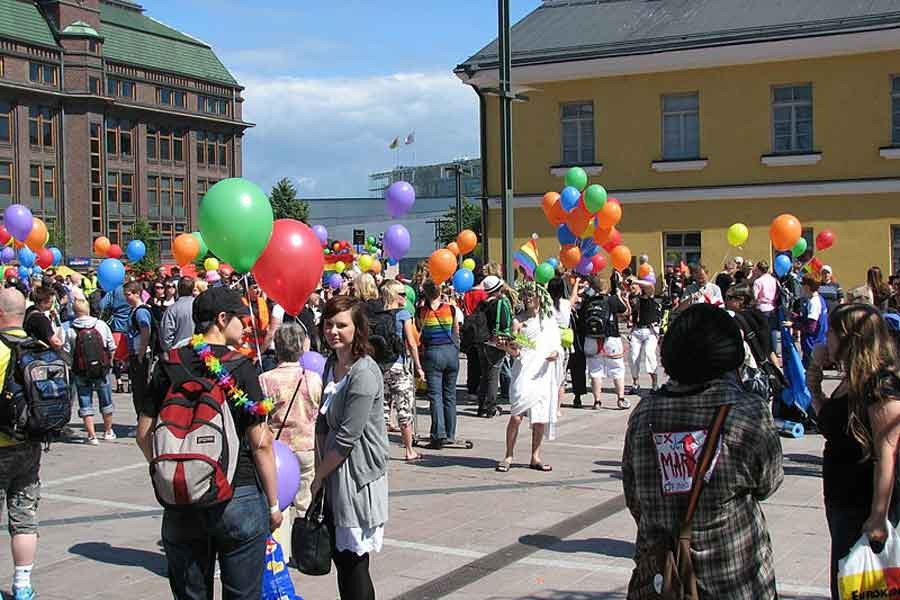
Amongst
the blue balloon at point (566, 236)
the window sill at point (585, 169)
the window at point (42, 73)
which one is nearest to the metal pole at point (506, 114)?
the blue balloon at point (566, 236)

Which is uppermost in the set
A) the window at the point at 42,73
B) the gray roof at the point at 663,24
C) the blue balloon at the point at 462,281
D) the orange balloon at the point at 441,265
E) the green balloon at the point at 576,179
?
the window at the point at 42,73

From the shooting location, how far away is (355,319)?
5.64m

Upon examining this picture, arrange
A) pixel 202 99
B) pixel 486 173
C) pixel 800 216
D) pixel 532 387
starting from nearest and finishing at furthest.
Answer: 1. pixel 532 387
2. pixel 800 216
3. pixel 486 173
4. pixel 202 99

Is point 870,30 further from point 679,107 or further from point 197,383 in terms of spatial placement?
point 197,383

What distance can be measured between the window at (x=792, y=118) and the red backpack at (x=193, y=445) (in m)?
24.9

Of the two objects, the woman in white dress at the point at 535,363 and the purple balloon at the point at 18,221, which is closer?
the woman in white dress at the point at 535,363

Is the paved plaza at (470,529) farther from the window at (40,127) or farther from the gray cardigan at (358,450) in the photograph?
the window at (40,127)

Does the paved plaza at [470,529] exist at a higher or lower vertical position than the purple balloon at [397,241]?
lower

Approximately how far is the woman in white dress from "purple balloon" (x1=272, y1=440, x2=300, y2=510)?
4.45 m

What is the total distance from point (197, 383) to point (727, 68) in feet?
82.1

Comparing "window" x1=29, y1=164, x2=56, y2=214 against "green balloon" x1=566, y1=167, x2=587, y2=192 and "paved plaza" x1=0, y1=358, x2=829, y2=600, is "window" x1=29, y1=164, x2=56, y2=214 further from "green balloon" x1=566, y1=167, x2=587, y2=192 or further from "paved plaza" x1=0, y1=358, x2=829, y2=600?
"paved plaza" x1=0, y1=358, x2=829, y2=600

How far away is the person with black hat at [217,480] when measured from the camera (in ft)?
15.1

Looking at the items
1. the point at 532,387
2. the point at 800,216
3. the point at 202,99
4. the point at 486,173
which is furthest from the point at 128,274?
the point at 202,99

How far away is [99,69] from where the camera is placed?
72.0 meters
